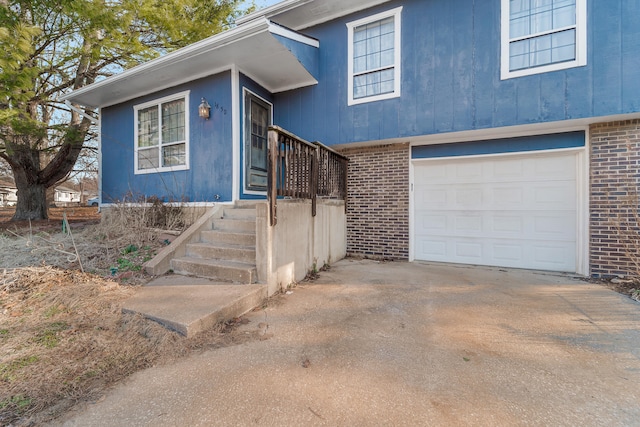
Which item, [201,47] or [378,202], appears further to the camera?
[378,202]

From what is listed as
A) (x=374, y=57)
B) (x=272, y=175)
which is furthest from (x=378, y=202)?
(x=272, y=175)

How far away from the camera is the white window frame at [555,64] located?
4.32 meters

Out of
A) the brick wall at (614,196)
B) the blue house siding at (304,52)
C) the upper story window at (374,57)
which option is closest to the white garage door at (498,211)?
the brick wall at (614,196)

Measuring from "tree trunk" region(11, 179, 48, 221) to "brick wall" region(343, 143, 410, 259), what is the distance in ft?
31.4

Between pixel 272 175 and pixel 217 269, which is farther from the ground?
pixel 272 175

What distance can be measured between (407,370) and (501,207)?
4511 mm

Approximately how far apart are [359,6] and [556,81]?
12.4 ft

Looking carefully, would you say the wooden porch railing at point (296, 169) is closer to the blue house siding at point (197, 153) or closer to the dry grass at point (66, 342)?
the dry grass at point (66, 342)

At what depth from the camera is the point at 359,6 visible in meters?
5.67

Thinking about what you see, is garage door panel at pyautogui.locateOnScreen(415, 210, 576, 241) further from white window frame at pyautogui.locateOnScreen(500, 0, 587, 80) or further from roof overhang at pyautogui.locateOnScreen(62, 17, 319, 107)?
roof overhang at pyautogui.locateOnScreen(62, 17, 319, 107)

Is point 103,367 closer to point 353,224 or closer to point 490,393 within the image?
point 490,393

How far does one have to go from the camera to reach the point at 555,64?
14.7 feet

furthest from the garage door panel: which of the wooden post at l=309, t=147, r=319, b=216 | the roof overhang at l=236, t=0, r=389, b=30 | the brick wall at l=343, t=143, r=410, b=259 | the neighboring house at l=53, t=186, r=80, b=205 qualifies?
the neighboring house at l=53, t=186, r=80, b=205

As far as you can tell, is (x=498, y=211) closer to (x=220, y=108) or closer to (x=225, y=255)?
(x=225, y=255)
